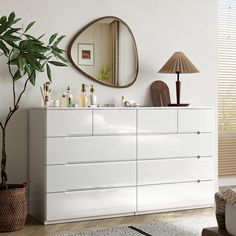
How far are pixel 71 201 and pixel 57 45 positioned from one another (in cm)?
142

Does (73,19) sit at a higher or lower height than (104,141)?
higher

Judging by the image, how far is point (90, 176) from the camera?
170 inches

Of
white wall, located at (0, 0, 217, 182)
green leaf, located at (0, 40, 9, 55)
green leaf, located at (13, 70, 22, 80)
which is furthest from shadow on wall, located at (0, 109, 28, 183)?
green leaf, located at (0, 40, 9, 55)

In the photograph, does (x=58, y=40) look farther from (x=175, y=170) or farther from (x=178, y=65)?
(x=175, y=170)

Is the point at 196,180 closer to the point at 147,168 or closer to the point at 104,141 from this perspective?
the point at 147,168

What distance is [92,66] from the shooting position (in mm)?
4816

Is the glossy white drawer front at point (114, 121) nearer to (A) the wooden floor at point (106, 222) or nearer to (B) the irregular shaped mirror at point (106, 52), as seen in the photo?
(B) the irregular shaped mirror at point (106, 52)

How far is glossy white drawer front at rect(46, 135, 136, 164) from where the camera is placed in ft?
13.7

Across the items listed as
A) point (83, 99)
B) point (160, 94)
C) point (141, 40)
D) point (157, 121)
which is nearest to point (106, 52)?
point (141, 40)

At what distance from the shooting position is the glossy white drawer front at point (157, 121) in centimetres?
455

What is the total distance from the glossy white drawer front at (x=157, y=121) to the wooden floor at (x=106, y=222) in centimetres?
76

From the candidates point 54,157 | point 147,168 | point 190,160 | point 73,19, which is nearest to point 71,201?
point 54,157

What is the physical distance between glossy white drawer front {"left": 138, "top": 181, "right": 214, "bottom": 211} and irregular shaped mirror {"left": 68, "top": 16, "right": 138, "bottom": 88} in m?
1.07

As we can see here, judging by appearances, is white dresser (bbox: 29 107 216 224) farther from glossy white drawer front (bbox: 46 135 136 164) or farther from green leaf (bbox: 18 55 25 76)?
green leaf (bbox: 18 55 25 76)
